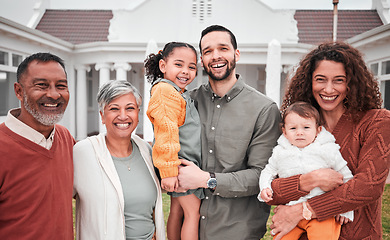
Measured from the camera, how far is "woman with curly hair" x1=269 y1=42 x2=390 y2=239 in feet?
6.19

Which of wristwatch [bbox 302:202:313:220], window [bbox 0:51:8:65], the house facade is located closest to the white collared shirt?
wristwatch [bbox 302:202:313:220]

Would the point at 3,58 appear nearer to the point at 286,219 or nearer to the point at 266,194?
the point at 266,194

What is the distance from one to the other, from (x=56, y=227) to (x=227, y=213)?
50.3 inches

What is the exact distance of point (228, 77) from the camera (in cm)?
244

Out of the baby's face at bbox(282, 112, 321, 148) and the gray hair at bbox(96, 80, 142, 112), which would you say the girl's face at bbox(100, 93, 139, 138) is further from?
the baby's face at bbox(282, 112, 321, 148)

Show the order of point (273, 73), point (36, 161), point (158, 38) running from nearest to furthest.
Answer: point (36, 161)
point (273, 73)
point (158, 38)

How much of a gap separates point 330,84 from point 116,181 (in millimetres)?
1765

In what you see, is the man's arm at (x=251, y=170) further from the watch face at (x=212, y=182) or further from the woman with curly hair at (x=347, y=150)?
the woman with curly hair at (x=347, y=150)

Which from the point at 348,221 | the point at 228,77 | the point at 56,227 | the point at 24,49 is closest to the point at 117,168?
the point at 56,227

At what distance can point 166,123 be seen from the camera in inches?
88.3

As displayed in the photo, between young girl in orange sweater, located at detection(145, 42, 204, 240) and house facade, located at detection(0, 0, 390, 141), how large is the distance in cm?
636

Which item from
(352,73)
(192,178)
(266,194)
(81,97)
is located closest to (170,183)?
→ (192,178)

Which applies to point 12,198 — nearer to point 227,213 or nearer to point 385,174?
point 227,213

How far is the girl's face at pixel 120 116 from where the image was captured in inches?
90.1
